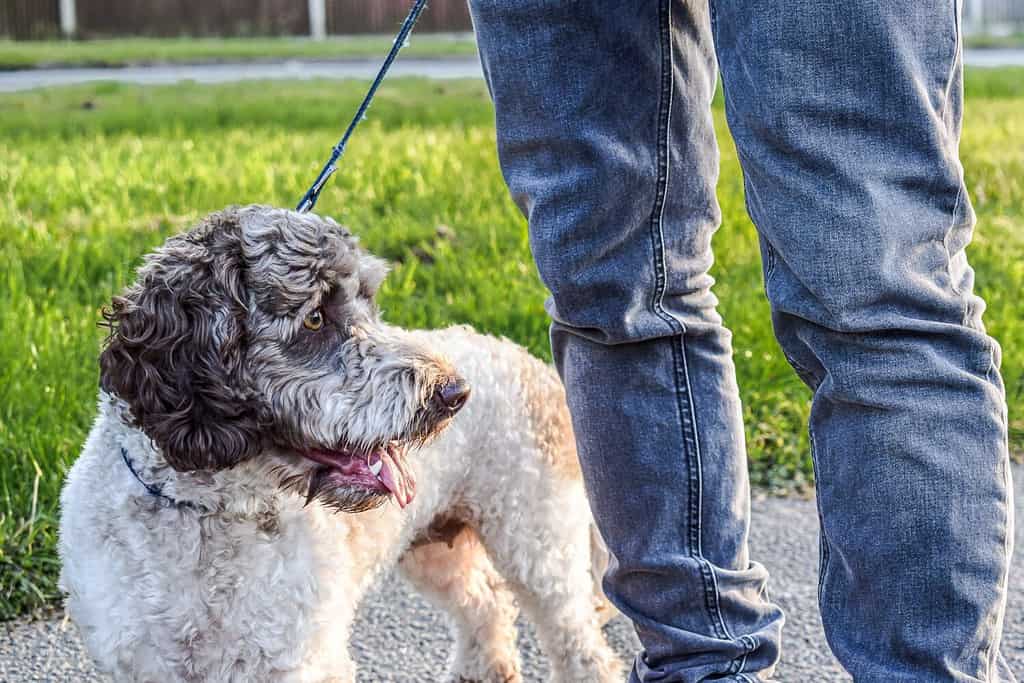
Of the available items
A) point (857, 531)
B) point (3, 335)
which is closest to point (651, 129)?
point (857, 531)

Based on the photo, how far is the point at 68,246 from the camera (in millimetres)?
5508

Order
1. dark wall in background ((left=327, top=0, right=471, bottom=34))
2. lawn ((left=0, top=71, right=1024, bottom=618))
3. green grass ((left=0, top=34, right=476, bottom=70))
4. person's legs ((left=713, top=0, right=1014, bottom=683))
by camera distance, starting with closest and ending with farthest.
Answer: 1. person's legs ((left=713, top=0, right=1014, bottom=683))
2. lawn ((left=0, top=71, right=1024, bottom=618))
3. green grass ((left=0, top=34, right=476, bottom=70))
4. dark wall in background ((left=327, top=0, right=471, bottom=34))

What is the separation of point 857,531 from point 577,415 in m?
0.69

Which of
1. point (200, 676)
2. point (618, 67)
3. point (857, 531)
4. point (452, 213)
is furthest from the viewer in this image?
point (452, 213)

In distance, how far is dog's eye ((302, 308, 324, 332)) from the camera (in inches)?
107

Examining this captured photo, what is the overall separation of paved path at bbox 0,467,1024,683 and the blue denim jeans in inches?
33.8

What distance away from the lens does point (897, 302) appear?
1956 millimetres

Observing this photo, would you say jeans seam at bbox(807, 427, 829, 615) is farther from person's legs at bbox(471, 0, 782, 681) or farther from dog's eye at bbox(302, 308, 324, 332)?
dog's eye at bbox(302, 308, 324, 332)

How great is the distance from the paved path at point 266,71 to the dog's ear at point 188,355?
11.1 meters

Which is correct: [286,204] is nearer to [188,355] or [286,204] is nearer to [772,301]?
[188,355]

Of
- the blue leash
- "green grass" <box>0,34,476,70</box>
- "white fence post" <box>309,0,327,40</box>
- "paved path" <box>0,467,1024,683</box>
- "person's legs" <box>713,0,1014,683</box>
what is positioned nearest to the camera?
"person's legs" <box>713,0,1014,683</box>

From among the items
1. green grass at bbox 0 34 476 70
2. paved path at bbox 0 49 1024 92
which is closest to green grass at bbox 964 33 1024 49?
paved path at bbox 0 49 1024 92

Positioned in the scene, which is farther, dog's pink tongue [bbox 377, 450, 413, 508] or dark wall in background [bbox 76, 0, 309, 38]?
dark wall in background [bbox 76, 0, 309, 38]

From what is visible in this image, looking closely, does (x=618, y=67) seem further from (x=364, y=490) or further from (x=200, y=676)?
(x=200, y=676)
